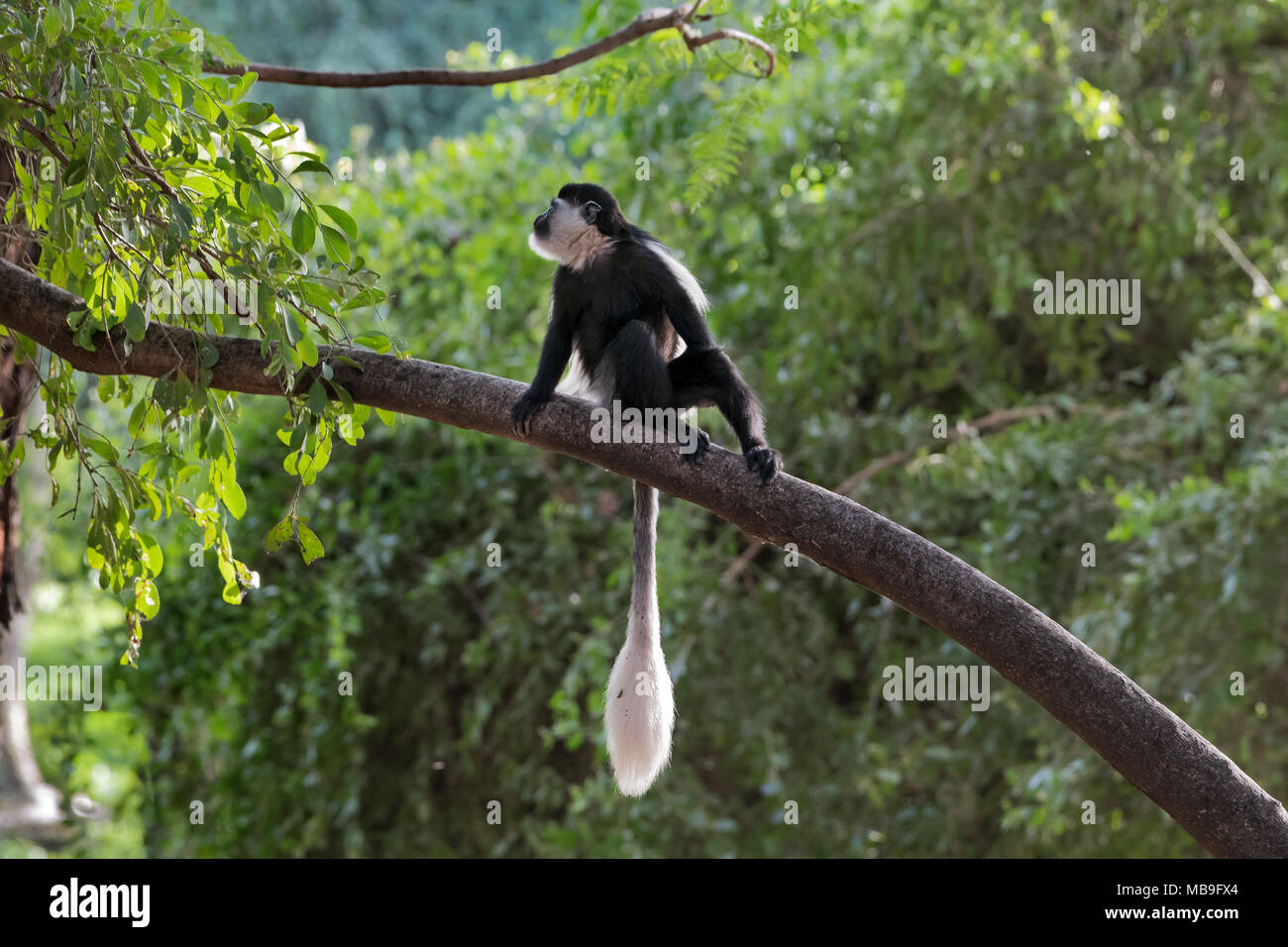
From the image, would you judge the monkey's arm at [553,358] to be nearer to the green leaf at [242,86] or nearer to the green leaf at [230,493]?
the green leaf at [230,493]

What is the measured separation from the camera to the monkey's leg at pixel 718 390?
233 centimetres

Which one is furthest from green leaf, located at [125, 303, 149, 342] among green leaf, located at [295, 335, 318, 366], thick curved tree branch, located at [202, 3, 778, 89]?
thick curved tree branch, located at [202, 3, 778, 89]

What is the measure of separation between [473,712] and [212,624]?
1.00 metres

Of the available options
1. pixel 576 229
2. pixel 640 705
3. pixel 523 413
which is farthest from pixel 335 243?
pixel 576 229

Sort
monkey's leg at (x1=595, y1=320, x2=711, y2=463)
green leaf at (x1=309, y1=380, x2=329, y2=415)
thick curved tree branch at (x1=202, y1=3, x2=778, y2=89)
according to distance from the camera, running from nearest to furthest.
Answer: green leaf at (x1=309, y1=380, x2=329, y2=415)
thick curved tree branch at (x1=202, y1=3, x2=778, y2=89)
monkey's leg at (x1=595, y1=320, x2=711, y2=463)

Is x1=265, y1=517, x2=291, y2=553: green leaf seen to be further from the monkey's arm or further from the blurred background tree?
the blurred background tree

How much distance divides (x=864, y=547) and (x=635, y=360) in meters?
0.93

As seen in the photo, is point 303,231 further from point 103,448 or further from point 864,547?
point 864,547

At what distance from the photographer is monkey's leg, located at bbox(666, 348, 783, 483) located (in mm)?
2332

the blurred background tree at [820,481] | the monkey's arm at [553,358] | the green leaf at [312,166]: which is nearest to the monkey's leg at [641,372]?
the monkey's arm at [553,358]

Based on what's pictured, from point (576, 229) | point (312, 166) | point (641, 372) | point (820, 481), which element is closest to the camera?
point (312, 166)

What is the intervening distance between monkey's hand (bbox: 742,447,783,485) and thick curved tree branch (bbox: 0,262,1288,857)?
0.05 feet

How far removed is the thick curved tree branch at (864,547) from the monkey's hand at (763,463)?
0.01m

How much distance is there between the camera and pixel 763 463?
1.89 meters
